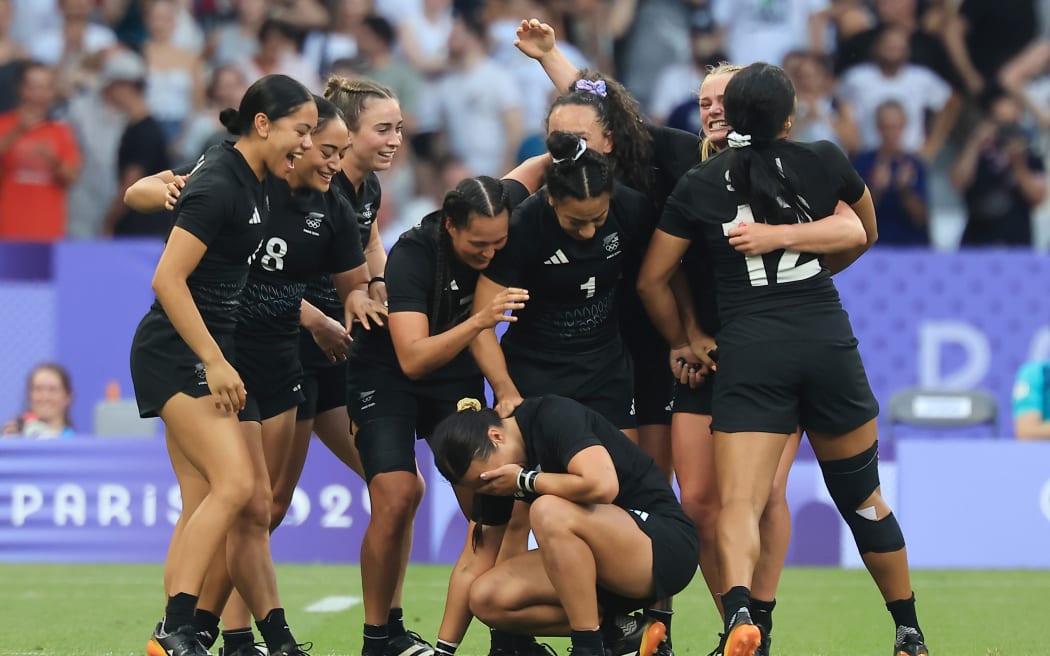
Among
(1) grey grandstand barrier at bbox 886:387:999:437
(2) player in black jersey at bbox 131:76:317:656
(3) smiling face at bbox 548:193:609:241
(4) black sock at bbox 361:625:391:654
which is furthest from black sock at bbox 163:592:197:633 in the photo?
(1) grey grandstand barrier at bbox 886:387:999:437

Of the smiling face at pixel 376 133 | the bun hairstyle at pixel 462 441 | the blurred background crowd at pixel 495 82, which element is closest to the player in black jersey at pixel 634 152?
the smiling face at pixel 376 133

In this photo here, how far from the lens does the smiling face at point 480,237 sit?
561cm

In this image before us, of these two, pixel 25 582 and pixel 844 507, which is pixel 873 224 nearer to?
pixel 844 507

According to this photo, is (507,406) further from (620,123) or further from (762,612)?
(762,612)

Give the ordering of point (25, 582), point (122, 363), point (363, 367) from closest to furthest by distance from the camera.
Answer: point (363, 367) → point (25, 582) → point (122, 363)

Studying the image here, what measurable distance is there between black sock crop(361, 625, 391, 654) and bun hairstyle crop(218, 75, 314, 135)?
191cm

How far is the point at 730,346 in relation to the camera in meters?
5.55

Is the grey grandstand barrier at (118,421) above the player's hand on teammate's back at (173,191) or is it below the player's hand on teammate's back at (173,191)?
below

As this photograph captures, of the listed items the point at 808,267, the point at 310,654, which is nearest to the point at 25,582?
the point at 310,654

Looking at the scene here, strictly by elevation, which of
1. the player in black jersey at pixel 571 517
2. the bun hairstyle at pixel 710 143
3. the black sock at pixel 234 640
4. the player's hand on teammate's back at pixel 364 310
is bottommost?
the black sock at pixel 234 640

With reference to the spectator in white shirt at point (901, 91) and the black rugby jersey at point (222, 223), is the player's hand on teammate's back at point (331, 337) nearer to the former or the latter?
the black rugby jersey at point (222, 223)

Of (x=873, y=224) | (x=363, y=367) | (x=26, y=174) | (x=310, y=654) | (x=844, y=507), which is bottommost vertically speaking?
(x=310, y=654)

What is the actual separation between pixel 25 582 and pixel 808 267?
5348 mm

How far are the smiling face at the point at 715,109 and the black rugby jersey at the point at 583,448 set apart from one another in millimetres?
1175
